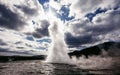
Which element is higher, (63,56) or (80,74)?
(63,56)

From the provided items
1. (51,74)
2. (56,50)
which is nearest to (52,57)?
(56,50)

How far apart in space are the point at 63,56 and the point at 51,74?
82.6 metres

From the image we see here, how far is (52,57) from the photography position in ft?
419

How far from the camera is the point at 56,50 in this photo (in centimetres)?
13275

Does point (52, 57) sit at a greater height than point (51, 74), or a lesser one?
greater

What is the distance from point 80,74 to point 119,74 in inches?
367

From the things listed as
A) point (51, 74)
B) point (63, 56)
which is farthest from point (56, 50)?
point (51, 74)

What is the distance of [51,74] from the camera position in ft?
154

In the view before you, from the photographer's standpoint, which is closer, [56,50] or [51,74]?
[51,74]

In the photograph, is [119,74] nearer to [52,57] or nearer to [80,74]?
[80,74]

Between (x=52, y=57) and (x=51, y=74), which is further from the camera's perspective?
(x=52, y=57)

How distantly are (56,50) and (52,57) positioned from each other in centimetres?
732

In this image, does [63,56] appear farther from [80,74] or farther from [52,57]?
[80,74]

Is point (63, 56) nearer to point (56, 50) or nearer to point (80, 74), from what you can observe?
point (56, 50)
